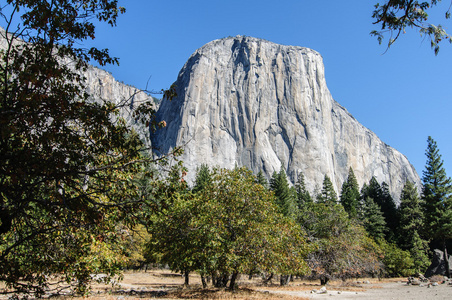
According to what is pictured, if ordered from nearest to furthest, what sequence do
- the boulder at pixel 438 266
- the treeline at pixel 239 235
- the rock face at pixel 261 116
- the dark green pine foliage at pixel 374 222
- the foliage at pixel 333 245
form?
the treeline at pixel 239 235, the foliage at pixel 333 245, the boulder at pixel 438 266, the dark green pine foliage at pixel 374 222, the rock face at pixel 261 116

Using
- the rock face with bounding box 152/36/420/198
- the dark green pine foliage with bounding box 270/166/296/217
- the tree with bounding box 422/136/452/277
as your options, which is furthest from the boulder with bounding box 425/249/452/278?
the rock face with bounding box 152/36/420/198

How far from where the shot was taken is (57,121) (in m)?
4.70

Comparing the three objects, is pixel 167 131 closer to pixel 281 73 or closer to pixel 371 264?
pixel 281 73

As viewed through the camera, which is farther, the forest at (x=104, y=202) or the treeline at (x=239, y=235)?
the treeline at (x=239, y=235)

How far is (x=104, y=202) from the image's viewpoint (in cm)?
702

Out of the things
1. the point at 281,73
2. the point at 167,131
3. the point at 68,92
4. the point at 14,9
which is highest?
the point at 281,73

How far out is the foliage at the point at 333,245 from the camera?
28250mm

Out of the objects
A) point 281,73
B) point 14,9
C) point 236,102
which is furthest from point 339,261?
point 281,73

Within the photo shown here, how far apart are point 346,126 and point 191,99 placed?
70147mm

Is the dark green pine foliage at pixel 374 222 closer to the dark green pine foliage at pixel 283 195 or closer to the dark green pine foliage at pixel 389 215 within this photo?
the dark green pine foliage at pixel 389 215

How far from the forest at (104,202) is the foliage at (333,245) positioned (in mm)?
125

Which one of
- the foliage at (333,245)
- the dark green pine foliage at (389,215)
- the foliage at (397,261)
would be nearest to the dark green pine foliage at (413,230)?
the dark green pine foliage at (389,215)

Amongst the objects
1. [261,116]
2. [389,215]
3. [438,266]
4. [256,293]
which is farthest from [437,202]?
[261,116]

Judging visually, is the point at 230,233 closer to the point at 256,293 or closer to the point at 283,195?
the point at 256,293
